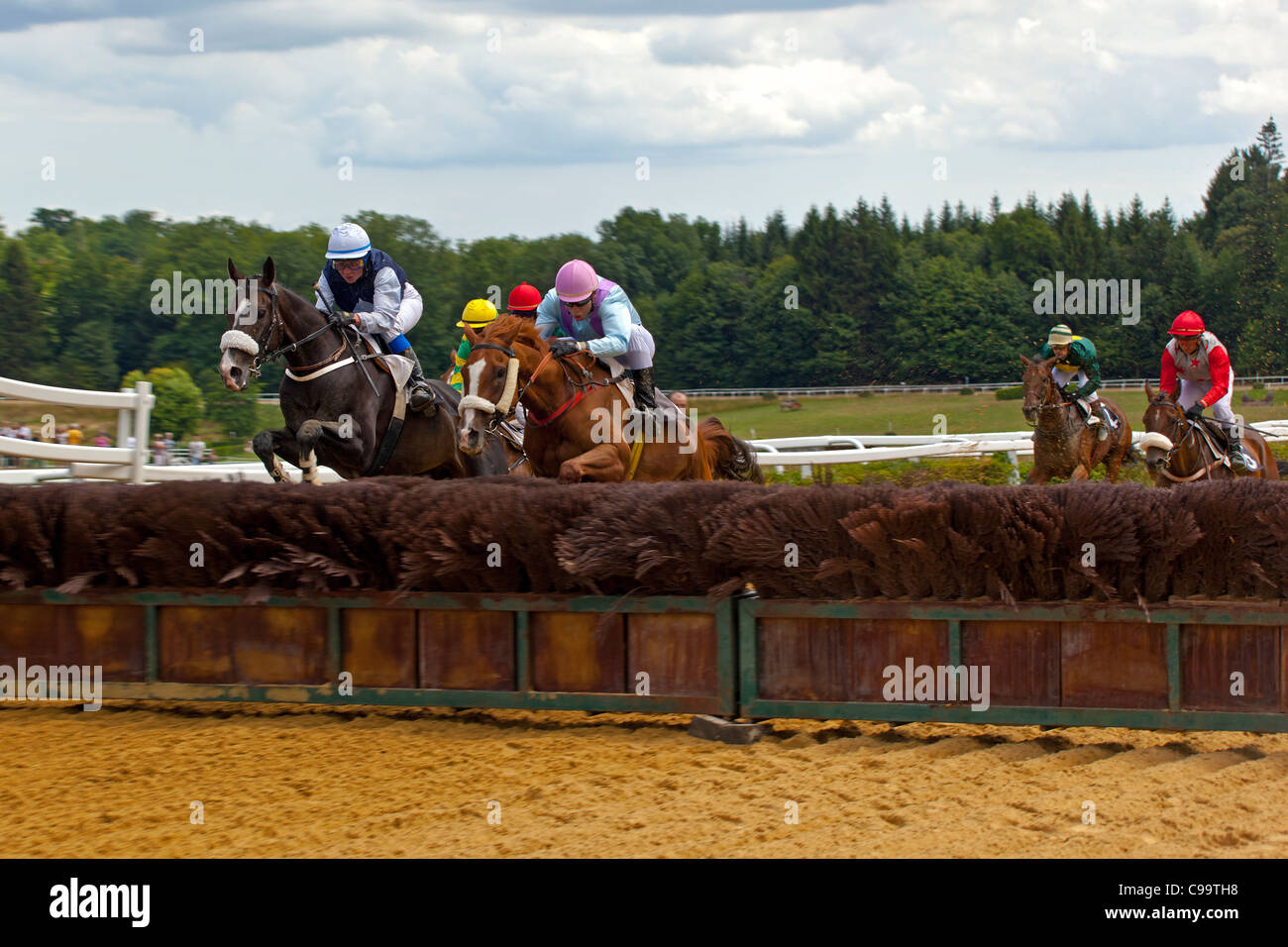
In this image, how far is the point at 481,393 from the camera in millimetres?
6848

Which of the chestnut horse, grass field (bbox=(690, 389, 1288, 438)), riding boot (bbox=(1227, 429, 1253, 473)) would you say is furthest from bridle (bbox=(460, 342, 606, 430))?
grass field (bbox=(690, 389, 1288, 438))

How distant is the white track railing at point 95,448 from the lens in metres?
8.55

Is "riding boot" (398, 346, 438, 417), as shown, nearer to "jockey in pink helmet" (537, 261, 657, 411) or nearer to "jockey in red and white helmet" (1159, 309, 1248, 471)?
"jockey in pink helmet" (537, 261, 657, 411)

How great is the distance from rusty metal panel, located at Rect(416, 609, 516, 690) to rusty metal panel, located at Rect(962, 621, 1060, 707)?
1799 mm

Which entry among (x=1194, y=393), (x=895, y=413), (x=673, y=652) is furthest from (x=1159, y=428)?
(x=895, y=413)

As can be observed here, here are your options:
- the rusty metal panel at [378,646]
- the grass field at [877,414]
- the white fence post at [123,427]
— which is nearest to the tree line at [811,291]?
the grass field at [877,414]

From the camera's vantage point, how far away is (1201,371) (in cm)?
1056

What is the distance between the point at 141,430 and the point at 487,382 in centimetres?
351

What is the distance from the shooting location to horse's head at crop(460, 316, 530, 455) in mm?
6727

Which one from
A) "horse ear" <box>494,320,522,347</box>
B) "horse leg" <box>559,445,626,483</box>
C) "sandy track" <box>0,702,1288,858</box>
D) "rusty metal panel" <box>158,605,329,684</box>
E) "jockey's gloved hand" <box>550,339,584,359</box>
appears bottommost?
"sandy track" <box>0,702,1288,858</box>

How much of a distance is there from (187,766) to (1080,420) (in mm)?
8825

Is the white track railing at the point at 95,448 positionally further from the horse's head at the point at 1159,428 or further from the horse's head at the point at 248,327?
the horse's head at the point at 1159,428

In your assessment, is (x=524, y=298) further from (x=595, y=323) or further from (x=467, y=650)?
(x=467, y=650)

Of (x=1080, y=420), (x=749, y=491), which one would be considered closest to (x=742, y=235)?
(x=1080, y=420)
